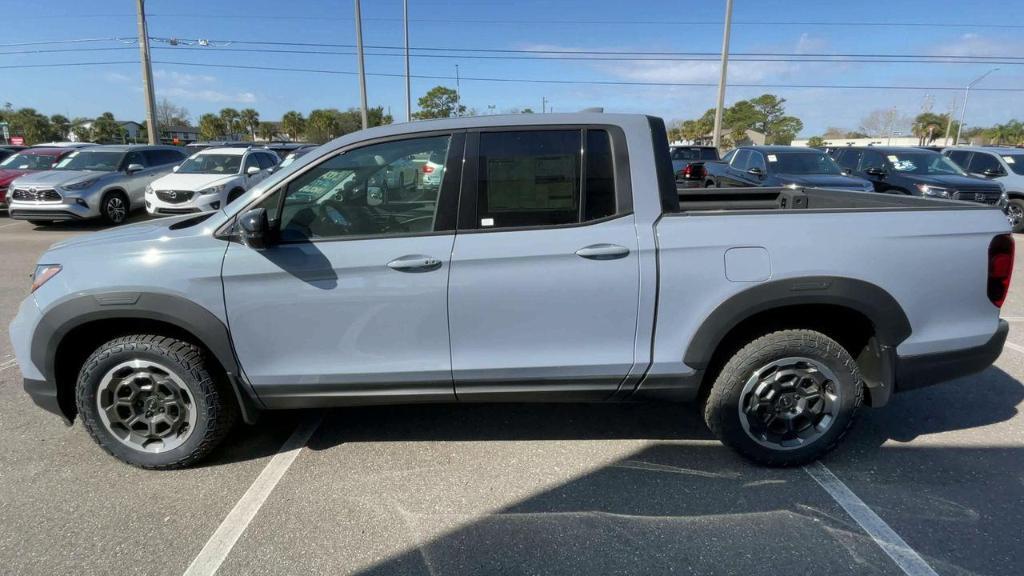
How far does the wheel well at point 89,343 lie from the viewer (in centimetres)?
293

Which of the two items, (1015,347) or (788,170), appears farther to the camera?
(788,170)

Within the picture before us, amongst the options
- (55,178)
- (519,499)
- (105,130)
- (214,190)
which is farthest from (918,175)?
(105,130)

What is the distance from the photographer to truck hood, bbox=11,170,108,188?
11242mm

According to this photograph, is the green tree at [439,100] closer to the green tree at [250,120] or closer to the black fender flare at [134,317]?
the green tree at [250,120]

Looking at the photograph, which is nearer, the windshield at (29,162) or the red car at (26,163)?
the red car at (26,163)

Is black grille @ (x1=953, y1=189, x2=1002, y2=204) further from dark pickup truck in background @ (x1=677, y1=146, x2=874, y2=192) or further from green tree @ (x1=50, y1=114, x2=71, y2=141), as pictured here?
green tree @ (x1=50, y1=114, x2=71, y2=141)

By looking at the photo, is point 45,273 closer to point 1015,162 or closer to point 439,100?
point 1015,162

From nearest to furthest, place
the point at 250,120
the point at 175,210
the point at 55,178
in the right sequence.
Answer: the point at 175,210 < the point at 55,178 < the point at 250,120

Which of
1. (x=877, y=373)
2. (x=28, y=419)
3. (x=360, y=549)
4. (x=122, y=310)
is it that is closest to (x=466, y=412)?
(x=360, y=549)

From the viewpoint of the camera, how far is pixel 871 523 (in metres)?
2.62

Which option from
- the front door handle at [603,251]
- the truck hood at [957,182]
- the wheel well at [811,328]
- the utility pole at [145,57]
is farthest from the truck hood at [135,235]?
the utility pole at [145,57]

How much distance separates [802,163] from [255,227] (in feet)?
34.2

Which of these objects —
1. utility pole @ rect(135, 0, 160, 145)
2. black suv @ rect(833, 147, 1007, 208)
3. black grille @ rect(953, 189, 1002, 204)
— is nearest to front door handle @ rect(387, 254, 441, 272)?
black suv @ rect(833, 147, 1007, 208)

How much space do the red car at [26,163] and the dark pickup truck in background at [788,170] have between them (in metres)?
15.4
